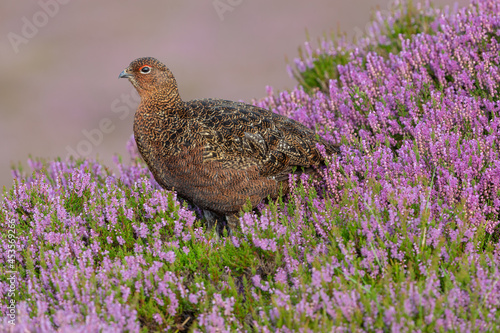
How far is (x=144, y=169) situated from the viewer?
4820mm

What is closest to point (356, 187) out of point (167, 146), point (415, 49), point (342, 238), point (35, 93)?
point (342, 238)

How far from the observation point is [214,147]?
3756mm

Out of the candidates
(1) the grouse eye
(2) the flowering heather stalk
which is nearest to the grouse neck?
(1) the grouse eye

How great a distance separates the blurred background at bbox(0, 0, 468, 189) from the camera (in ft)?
39.4

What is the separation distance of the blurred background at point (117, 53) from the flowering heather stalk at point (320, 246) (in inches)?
298

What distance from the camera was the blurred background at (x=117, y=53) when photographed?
12.0 meters

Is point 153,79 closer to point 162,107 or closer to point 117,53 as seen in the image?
point 162,107

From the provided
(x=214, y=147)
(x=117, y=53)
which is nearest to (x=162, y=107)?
(x=214, y=147)

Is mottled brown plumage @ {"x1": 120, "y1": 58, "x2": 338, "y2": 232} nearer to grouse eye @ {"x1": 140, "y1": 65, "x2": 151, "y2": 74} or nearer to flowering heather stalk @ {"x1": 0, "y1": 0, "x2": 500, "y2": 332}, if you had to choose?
grouse eye @ {"x1": 140, "y1": 65, "x2": 151, "y2": 74}

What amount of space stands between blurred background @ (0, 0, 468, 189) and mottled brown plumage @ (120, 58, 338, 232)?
7.04 meters

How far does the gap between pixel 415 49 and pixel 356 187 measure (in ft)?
6.97

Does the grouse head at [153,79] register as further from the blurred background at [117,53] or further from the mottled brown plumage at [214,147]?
the blurred background at [117,53]

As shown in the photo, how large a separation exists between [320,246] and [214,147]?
1.19 meters

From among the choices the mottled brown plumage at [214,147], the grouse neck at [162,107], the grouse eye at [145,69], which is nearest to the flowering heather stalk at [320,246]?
the mottled brown plumage at [214,147]
